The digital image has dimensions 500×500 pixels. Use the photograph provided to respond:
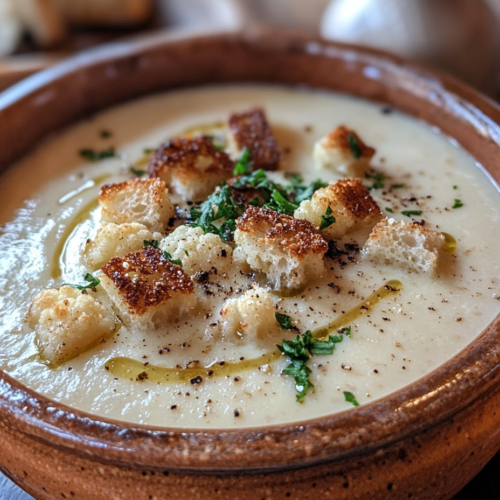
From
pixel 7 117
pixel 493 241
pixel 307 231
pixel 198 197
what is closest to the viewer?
pixel 307 231

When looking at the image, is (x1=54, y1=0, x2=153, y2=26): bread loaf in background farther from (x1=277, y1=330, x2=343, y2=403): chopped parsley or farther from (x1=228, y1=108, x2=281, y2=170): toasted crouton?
(x1=277, y1=330, x2=343, y2=403): chopped parsley

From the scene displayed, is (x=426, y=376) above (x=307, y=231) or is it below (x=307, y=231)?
below

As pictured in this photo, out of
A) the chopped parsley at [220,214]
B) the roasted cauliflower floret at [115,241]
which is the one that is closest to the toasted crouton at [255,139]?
the chopped parsley at [220,214]

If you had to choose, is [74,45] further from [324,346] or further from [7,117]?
[324,346]

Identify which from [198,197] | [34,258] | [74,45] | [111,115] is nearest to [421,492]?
[198,197]

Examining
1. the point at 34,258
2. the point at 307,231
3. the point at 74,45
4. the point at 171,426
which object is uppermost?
the point at 74,45
